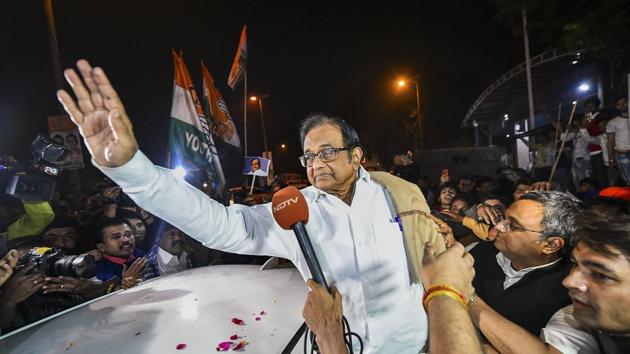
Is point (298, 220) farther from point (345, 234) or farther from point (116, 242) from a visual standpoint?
point (116, 242)

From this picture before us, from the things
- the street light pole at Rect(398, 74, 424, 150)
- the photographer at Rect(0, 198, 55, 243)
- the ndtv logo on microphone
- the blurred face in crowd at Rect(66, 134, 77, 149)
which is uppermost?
the street light pole at Rect(398, 74, 424, 150)

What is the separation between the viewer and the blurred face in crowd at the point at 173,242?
5.02 meters

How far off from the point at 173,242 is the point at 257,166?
168 inches

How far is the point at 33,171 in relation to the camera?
10.9 ft

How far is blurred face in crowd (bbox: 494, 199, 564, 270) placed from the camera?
8.61ft

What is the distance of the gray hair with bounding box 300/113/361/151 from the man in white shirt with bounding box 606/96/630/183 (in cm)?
684

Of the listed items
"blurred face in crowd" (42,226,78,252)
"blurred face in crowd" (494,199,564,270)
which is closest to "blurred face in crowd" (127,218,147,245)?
"blurred face in crowd" (42,226,78,252)

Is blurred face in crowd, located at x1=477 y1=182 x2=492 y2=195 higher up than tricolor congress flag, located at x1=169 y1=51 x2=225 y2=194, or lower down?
lower down

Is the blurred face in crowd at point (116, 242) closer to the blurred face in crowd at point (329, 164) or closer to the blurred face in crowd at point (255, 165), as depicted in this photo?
the blurred face in crowd at point (329, 164)

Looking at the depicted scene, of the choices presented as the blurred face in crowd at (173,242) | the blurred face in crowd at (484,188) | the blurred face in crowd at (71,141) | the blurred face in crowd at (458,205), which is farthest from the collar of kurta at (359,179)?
the blurred face in crowd at (71,141)

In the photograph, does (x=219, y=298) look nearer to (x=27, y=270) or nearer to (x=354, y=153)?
(x=354, y=153)

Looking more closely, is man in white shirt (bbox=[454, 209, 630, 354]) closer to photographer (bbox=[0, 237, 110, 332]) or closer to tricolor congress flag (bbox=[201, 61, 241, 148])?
photographer (bbox=[0, 237, 110, 332])

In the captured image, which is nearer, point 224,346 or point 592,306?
point 592,306

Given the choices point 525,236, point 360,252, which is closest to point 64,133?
point 360,252
